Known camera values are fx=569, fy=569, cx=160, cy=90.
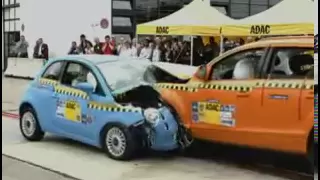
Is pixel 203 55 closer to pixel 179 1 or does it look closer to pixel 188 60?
pixel 188 60

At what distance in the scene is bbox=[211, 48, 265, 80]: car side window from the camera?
721cm

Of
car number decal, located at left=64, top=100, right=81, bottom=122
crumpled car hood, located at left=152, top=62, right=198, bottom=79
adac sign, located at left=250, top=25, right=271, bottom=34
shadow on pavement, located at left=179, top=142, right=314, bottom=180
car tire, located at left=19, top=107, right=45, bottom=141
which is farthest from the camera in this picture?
adac sign, located at left=250, top=25, right=271, bottom=34

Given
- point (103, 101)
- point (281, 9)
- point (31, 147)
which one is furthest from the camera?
point (281, 9)

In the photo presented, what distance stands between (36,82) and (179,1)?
1758 cm

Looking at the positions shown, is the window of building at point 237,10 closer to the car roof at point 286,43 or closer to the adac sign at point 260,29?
the adac sign at point 260,29

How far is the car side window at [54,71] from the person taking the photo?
881 centimetres

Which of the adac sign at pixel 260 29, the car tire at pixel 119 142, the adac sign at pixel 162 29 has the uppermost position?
the adac sign at pixel 162 29

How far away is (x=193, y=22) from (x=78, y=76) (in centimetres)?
1015

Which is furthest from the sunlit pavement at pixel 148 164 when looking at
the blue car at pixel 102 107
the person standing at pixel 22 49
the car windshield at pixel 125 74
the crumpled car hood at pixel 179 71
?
the person standing at pixel 22 49

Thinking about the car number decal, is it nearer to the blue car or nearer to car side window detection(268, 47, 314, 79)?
the blue car

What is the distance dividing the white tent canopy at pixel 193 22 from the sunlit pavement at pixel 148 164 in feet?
30.6

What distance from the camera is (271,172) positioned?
280 inches

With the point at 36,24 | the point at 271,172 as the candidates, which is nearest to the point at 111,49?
the point at 36,24

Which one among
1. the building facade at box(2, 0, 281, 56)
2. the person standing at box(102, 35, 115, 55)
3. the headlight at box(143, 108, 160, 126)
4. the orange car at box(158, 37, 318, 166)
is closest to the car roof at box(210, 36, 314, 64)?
the orange car at box(158, 37, 318, 166)
